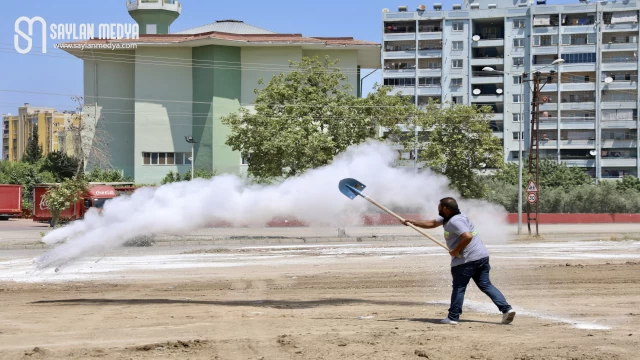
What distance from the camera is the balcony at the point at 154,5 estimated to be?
74.1 m

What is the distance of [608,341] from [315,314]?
456 centimetres

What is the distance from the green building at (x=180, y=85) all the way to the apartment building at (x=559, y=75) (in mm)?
35308

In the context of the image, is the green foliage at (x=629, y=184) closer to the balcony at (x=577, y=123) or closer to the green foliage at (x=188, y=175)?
the balcony at (x=577, y=123)

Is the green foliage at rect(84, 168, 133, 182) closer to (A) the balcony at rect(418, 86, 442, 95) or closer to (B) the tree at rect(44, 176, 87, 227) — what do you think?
(B) the tree at rect(44, 176, 87, 227)

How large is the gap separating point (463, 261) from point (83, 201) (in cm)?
3542

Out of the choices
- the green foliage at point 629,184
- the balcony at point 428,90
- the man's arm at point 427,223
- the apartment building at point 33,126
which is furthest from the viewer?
the apartment building at point 33,126

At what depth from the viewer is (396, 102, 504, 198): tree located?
4472 cm

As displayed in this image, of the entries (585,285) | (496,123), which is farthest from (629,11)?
(585,285)

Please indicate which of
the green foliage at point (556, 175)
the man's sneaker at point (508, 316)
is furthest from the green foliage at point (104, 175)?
the man's sneaker at point (508, 316)

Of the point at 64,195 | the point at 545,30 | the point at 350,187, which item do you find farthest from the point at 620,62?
the point at 350,187

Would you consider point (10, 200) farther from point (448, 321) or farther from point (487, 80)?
point (487, 80)

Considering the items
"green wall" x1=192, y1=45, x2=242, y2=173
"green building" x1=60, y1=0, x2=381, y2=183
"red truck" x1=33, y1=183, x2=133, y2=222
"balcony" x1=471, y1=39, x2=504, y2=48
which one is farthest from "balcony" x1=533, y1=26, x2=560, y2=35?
"red truck" x1=33, y1=183, x2=133, y2=222

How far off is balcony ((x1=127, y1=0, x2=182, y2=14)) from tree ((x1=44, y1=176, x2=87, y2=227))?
4024 centimetres

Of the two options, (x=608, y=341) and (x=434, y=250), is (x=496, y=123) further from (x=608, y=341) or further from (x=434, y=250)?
(x=608, y=341)
